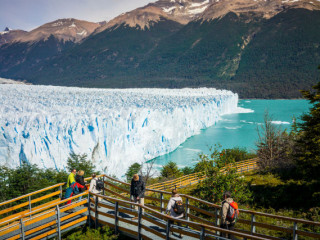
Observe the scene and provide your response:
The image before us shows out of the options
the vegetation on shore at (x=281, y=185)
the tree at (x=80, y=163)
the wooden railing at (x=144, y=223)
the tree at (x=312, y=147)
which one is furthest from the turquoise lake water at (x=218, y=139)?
the wooden railing at (x=144, y=223)

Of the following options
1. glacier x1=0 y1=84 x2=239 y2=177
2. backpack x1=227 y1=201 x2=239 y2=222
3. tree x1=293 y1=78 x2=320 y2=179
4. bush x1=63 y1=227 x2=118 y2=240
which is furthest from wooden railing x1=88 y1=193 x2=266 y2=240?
glacier x1=0 y1=84 x2=239 y2=177

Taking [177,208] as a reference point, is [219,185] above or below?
below

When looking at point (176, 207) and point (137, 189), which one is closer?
point (176, 207)

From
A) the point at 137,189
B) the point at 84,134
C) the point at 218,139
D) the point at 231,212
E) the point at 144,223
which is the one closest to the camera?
the point at 231,212

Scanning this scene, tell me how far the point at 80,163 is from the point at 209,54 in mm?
120148

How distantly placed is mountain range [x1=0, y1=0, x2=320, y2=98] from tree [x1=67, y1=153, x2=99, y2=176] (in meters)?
72.3

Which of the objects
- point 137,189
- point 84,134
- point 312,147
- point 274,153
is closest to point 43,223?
point 137,189

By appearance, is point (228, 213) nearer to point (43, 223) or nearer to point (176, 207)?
point (176, 207)

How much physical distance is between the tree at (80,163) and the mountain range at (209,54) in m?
72.3

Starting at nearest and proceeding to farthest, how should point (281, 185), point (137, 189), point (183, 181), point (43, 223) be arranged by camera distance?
point (43, 223), point (137, 189), point (281, 185), point (183, 181)

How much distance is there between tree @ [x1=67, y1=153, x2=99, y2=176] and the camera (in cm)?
1377

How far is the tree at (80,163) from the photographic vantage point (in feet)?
45.2

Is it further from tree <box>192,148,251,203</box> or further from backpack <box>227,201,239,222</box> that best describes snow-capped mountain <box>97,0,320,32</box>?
backpack <box>227,201,239,222</box>

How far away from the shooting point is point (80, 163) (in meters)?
14.4
